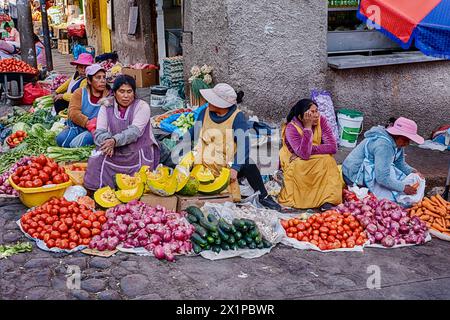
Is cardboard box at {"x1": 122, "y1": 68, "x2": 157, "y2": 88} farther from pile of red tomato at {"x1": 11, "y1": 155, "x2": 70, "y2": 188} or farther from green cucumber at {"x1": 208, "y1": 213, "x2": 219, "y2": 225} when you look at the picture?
green cucumber at {"x1": 208, "y1": 213, "x2": 219, "y2": 225}

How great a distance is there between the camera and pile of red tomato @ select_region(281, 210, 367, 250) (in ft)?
16.4

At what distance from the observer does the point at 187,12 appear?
8.75m

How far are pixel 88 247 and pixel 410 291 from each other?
9.12 ft

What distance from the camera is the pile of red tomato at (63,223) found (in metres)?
4.76

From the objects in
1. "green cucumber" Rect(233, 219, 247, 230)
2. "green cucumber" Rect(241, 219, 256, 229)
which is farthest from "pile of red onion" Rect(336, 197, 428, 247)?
"green cucumber" Rect(233, 219, 247, 230)

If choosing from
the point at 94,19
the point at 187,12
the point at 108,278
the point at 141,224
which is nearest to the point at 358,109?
the point at 187,12

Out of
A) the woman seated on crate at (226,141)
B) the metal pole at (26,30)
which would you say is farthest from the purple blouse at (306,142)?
the metal pole at (26,30)

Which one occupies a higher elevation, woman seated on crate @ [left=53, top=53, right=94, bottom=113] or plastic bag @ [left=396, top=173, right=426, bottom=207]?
woman seated on crate @ [left=53, top=53, right=94, bottom=113]

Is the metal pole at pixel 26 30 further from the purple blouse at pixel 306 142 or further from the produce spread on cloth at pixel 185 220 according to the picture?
the purple blouse at pixel 306 142

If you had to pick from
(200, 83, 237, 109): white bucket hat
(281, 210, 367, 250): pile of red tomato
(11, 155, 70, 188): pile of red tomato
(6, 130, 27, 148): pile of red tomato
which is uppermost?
(200, 83, 237, 109): white bucket hat

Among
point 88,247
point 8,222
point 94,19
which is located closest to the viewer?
point 88,247

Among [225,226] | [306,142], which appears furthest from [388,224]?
[225,226]

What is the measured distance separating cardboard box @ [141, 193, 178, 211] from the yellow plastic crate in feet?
2.95

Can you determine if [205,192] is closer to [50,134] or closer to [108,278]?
[108,278]
